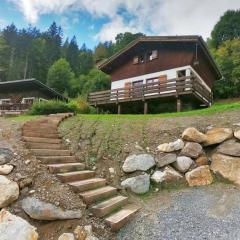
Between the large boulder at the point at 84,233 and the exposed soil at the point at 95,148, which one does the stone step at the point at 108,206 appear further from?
the large boulder at the point at 84,233

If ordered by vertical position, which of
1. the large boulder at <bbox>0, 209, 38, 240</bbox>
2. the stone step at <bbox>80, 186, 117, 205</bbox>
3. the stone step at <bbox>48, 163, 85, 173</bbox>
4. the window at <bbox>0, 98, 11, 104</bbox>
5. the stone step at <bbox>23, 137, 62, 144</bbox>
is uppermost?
the window at <bbox>0, 98, 11, 104</bbox>

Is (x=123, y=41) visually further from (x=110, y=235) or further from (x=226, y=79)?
(x=110, y=235)

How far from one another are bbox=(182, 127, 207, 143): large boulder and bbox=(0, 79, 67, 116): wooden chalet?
2060 cm

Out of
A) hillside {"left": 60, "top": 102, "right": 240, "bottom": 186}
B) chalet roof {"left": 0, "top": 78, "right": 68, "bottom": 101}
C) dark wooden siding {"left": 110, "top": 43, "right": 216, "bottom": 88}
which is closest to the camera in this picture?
hillside {"left": 60, "top": 102, "right": 240, "bottom": 186}

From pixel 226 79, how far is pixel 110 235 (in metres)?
34.6

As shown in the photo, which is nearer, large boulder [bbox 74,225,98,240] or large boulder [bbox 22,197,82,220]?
large boulder [bbox 74,225,98,240]

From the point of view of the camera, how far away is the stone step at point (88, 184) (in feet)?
20.1

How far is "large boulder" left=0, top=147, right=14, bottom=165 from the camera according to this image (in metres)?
6.31

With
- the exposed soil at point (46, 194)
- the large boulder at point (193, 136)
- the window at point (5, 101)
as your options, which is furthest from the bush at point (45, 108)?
→ the large boulder at point (193, 136)

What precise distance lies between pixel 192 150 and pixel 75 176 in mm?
3829

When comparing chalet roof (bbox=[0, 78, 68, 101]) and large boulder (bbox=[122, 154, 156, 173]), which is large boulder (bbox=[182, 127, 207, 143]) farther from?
chalet roof (bbox=[0, 78, 68, 101])

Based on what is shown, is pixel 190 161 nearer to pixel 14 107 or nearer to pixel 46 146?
pixel 46 146

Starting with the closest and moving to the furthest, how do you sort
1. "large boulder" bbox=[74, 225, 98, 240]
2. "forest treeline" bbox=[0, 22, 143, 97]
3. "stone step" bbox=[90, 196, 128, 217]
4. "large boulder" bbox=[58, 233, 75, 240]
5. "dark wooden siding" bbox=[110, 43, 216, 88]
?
"large boulder" bbox=[58, 233, 75, 240]
"large boulder" bbox=[74, 225, 98, 240]
"stone step" bbox=[90, 196, 128, 217]
"dark wooden siding" bbox=[110, 43, 216, 88]
"forest treeline" bbox=[0, 22, 143, 97]

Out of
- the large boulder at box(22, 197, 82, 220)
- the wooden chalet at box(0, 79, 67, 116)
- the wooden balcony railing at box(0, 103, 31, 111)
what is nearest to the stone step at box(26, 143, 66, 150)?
the large boulder at box(22, 197, 82, 220)
